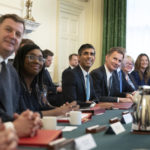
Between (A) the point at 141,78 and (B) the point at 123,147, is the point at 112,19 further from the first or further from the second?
(B) the point at 123,147

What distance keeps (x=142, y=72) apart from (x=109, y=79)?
6.59ft

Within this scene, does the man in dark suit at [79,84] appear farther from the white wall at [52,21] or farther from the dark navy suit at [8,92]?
the white wall at [52,21]

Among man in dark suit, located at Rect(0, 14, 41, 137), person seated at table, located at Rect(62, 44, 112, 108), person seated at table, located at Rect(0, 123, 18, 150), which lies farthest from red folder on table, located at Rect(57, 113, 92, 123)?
person seated at table, located at Rect(0, 123, 18, 150)

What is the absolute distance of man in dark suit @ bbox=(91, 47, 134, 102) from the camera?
406 centimetres

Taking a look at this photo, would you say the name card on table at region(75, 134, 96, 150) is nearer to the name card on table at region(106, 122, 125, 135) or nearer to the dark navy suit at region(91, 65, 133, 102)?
the name card on table at region(106, 122, 125, 135)

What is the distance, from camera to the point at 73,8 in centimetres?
770

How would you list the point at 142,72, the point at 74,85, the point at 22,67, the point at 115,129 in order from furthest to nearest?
the point at 142,72, the point at 74,85, the point at 22,67, the point at 115,129

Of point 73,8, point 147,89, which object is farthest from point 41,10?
point 147,89

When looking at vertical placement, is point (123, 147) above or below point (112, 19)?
below

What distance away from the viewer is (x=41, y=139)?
4.53ft

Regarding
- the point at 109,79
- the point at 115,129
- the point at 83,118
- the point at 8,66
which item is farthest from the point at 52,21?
the point at 115,129

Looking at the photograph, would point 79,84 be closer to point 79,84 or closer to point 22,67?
point 79,84

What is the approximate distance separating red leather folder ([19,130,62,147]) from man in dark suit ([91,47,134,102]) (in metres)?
2.34

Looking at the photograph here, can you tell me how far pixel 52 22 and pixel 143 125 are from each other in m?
5.55
